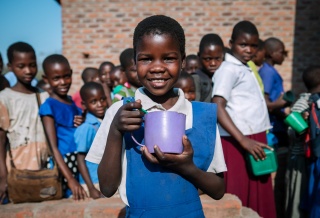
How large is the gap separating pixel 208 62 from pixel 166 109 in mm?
2214

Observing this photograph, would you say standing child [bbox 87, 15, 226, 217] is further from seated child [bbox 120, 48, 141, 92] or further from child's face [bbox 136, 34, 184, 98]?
seated child [bbox 120, 48, 141, 92]

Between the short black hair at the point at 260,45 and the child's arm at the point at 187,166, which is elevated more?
Answer: the short black hair at the point at 260,45

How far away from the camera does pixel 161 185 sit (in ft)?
4.66

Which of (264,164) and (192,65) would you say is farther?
(192,65)

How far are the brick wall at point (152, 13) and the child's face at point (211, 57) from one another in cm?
294

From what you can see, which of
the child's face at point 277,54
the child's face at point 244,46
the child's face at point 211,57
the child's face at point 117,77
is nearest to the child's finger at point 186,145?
the child's face at point 244,46

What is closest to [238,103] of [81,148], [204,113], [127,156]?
[81,148]

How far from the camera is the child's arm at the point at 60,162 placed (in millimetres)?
2707

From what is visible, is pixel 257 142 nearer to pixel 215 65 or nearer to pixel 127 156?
pixel 215 65

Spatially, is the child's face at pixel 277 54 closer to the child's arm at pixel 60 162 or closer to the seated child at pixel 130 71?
the seated child at pixel 130 71

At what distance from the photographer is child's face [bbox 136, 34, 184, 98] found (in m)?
1.42

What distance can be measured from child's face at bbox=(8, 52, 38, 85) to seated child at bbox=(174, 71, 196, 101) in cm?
123

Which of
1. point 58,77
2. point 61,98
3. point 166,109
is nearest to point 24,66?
point 58,77

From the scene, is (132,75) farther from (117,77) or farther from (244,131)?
(117,77)
